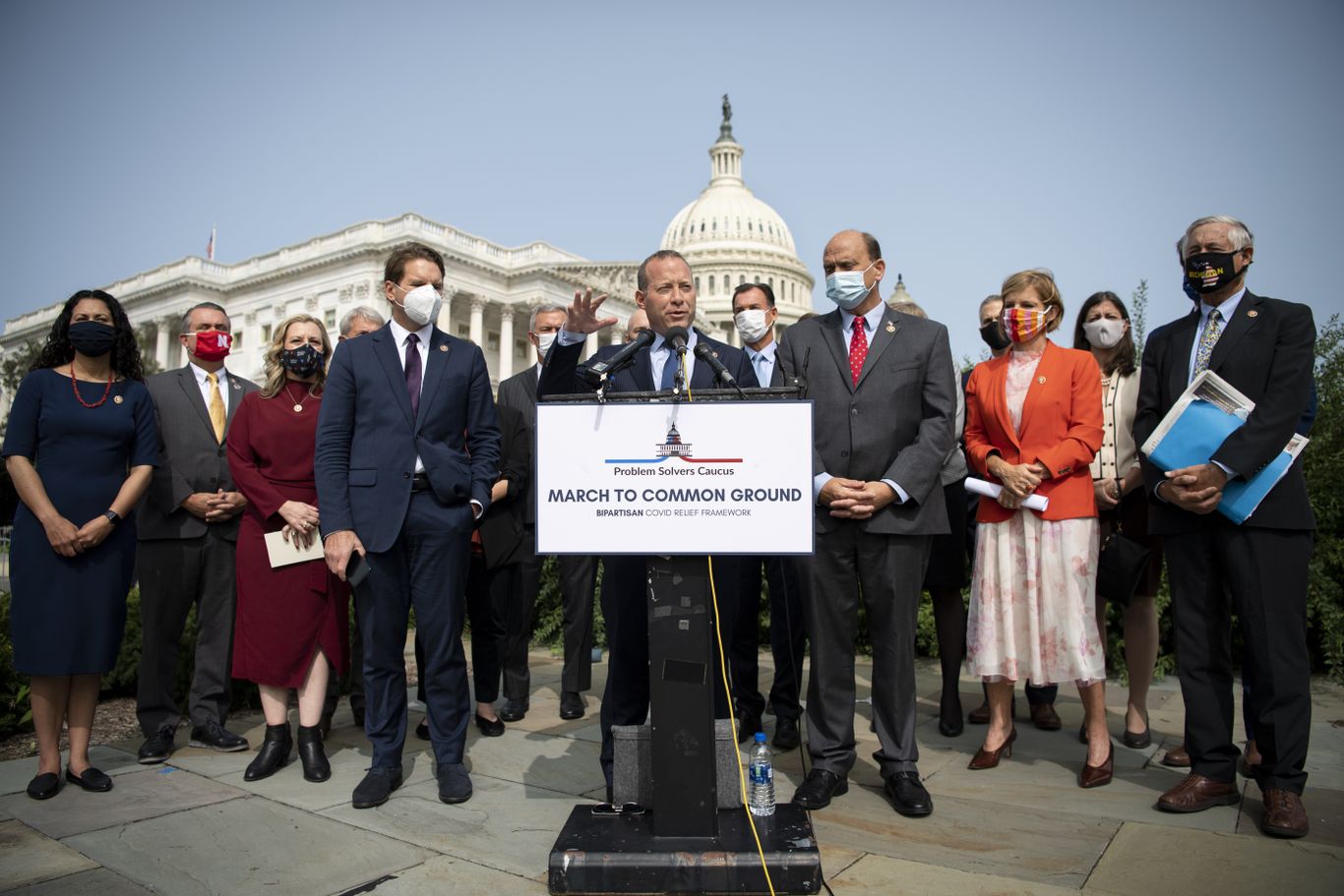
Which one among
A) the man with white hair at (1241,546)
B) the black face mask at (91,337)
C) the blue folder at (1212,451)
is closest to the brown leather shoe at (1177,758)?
the man with white hair at (1241,546)

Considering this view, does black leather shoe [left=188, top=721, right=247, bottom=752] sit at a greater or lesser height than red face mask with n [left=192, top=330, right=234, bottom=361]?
lesser

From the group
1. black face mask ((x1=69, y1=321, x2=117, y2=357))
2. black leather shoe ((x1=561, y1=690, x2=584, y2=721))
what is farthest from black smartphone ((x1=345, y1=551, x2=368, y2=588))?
black leather shoe ((x1=561, y1=690, x2=584, y2=721))

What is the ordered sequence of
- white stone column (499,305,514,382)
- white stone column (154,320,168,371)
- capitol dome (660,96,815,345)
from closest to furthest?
white stone column (499,305,514,382) → white stone column (154,320,168,371) → capitol dome (660,96,815,345)

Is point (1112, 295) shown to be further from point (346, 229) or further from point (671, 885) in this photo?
point (346, 229)

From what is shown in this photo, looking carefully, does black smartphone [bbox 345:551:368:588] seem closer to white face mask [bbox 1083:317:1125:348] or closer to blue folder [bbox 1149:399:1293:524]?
blue folder [bbox 1149:399:1293:524]

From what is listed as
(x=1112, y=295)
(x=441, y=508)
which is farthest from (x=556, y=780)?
(x=1112, y=295)

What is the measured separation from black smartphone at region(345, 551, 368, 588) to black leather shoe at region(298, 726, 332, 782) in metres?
0.87

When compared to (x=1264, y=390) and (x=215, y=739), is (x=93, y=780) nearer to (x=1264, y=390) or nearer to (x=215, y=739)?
(x=215, y=739)

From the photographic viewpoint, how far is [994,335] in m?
5.59

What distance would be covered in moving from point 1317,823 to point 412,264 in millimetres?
4481

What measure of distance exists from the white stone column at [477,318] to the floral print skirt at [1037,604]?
57.7 m

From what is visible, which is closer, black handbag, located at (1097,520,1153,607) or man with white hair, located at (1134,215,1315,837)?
man with white hair, located at (1134,215,1315,837)

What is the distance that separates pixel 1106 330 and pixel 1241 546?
5.48 feet

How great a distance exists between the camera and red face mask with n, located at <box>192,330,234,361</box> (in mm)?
5293
